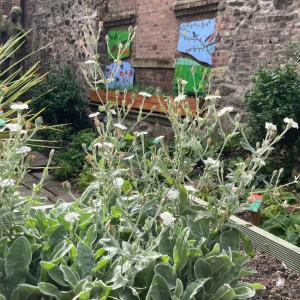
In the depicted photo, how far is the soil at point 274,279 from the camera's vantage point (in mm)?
2636

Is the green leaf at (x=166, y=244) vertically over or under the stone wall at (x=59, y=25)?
under

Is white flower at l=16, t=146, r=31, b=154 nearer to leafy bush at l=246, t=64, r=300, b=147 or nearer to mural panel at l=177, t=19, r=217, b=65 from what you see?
leafy bush at l=246, t=64, r=300, b=147

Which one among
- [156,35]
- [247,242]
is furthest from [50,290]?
[156,35]

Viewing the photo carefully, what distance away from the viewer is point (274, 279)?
2.83 metres

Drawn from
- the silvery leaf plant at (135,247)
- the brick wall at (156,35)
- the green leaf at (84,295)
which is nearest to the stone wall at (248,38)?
the brick wall at (156,35)

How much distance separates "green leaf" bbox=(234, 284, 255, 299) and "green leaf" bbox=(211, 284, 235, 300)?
94mm

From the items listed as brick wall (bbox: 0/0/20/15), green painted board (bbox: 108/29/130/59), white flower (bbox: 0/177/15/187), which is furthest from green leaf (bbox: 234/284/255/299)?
brick wall (bbox: 0/0/20/15)

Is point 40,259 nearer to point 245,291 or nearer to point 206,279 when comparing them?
point 206,279

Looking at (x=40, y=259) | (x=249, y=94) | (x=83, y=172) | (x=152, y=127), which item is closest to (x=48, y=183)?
(x=83, y=172)

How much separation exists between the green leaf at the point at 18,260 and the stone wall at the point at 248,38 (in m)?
4.13

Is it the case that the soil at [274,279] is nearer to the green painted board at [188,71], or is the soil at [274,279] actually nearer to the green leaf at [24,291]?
the green leaf at [24,291]

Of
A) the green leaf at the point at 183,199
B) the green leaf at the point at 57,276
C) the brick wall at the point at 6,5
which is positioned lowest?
the green leaf at the point at 57,276

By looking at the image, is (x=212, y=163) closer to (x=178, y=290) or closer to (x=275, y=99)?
(x=178, y=290)

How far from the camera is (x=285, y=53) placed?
5250 mm
